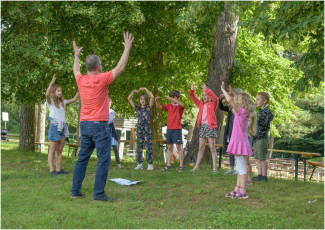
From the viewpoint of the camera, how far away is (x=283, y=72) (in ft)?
62.1

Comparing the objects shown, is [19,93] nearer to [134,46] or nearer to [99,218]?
[134,46]

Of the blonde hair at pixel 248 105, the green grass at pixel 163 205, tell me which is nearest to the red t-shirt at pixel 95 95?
the green grass at pixel 163 205

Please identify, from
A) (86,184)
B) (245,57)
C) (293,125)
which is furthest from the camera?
(293,125)

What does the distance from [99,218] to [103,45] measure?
30.8 ft

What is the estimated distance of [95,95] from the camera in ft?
18.7

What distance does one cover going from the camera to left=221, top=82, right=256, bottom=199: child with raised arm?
6.15 meters

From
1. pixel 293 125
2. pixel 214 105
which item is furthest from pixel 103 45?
pixel 293 125

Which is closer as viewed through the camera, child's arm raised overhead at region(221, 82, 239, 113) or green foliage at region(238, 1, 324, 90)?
green foliage at region(238, 1, 324, 90)

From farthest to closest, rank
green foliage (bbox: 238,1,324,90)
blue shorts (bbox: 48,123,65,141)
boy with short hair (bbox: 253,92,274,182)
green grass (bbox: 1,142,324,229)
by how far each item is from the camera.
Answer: blue shorts (bbox: 48,123,65,141) < boy with short hair (bbox: 253,92,274,182) < green foliage (bbox: 238,1,324,90) < green grass (bbox: 1,142,324,229)

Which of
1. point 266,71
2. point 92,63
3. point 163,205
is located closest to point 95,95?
point 92,63

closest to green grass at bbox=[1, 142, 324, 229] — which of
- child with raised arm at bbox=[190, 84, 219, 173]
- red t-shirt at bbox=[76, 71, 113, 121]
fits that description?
child with raised arm at bbox=[190, 84, 219, 173]

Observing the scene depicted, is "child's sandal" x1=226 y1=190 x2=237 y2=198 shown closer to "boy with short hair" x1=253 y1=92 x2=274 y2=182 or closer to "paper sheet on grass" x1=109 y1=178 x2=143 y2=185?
"boy with short hair" x1=253 y1=92 x2=274 y2=182

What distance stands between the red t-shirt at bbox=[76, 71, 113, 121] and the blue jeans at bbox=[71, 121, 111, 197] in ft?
0.35

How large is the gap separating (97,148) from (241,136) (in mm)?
2381
